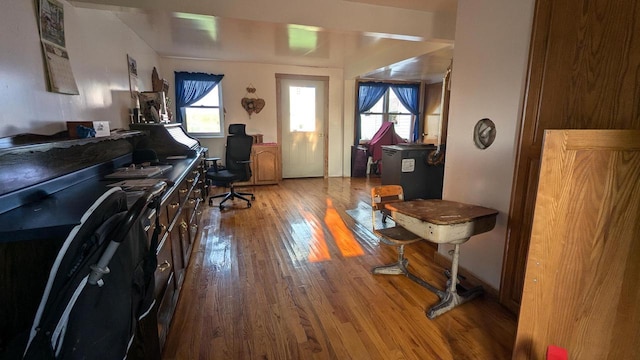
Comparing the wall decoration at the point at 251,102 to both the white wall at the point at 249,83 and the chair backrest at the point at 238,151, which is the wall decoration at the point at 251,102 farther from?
the chair backrest at the point at 238,151

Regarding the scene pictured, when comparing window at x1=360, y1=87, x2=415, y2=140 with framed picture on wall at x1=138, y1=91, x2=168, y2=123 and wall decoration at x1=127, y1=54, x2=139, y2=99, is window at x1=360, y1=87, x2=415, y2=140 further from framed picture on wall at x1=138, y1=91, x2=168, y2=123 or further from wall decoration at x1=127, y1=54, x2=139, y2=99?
wall decoration at x1=127, y1=54, x2=139, y2=99

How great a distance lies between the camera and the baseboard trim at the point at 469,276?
6.68 feet

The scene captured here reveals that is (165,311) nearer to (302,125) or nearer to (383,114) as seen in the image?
(302,125)

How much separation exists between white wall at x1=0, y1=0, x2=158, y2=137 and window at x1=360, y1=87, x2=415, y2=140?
191 inches

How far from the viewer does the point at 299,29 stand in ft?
10.4

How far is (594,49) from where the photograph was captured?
55.9 inches

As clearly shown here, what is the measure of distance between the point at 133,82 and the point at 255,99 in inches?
99.7

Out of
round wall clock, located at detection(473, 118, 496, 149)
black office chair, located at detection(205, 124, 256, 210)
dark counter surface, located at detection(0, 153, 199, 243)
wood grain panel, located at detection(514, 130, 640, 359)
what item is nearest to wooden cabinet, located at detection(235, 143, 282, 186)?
black office chair, located at detection(205, 124, 256, 210)

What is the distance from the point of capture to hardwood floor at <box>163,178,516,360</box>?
5.24 feet

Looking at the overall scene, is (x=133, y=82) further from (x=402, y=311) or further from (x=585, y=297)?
(x=585, y=297)

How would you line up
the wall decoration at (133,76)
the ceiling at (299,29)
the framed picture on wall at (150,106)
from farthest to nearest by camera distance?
the framed picture on wall at (150,106)
the wall decoration at (133,76)
the ceiling at (299,29)

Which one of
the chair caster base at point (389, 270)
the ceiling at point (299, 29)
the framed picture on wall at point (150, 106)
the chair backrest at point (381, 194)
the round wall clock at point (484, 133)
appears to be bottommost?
the chair caster base at point (389, 270)

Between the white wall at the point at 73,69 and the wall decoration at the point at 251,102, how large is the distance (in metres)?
2.23

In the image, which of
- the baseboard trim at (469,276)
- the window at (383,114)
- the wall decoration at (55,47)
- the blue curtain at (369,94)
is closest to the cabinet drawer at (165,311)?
the wall decoration at (55,47)
